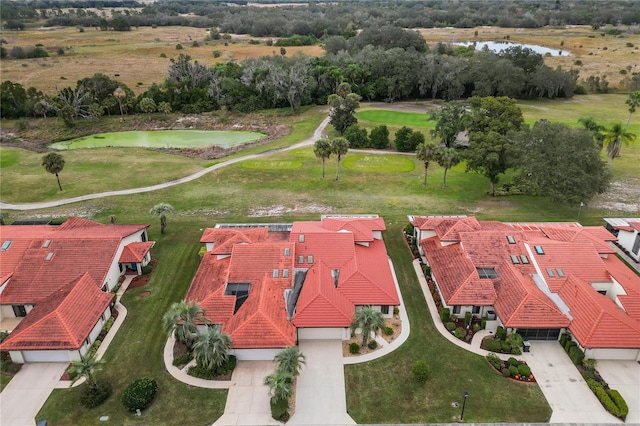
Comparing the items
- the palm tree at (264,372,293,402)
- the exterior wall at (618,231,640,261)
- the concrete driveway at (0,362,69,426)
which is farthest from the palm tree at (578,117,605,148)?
the concrete driveway at (0,362,69,426)

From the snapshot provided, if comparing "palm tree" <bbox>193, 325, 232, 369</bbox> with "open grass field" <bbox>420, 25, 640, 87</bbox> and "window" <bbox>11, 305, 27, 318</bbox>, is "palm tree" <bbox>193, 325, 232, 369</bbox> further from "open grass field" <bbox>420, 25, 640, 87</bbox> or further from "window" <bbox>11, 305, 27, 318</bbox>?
"open grass field" <bbox>420, 25, 640, 87</bbox>

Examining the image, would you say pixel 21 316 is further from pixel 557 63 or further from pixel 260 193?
pixel 557 63

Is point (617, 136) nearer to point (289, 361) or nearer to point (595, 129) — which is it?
point (595, 129)

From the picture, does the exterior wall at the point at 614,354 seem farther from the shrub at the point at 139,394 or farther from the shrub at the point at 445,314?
the shrub at the point at 139,394

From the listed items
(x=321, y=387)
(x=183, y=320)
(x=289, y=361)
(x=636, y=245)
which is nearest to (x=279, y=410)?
(x=289, y=361)

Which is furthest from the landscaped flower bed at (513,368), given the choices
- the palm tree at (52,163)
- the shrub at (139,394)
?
the palm tree at (52,163)

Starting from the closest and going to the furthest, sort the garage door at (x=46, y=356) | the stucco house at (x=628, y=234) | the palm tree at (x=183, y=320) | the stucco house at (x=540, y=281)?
1. the palm tree at (x=183, y=320)
2. the garage door at (x=46, y=356)
3. the stucco house at (x=540, y=281)
4. the stucco house at (x=628, y=234)

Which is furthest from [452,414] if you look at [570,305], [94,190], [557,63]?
[557,63]
